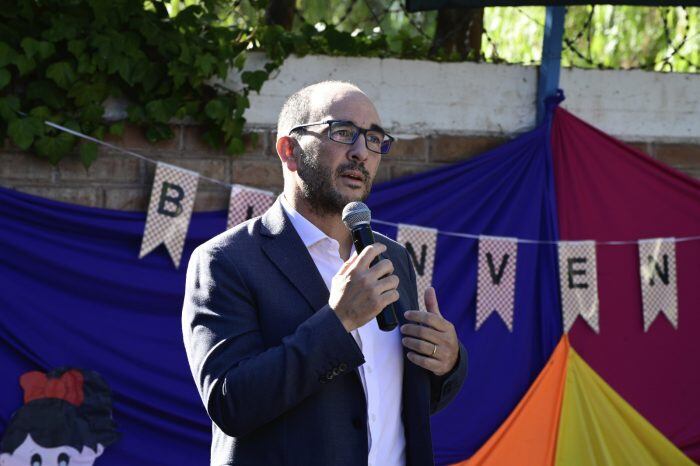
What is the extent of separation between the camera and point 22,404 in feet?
13.2

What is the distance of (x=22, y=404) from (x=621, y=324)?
2.81 meters

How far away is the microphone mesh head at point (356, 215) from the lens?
2.36 m

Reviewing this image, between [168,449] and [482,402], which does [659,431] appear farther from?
[168,449]

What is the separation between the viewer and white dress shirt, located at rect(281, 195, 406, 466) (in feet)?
7.75

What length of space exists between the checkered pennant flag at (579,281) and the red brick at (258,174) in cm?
142

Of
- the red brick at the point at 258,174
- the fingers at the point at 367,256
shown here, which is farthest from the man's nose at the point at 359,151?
the red brick at the point at 258,174

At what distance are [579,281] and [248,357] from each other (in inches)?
115

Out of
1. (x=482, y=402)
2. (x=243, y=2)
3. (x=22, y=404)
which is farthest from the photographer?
(x=243, y=2)

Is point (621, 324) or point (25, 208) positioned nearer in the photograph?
point (25, 208)

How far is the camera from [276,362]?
214 cm

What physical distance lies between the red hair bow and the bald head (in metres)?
1.88

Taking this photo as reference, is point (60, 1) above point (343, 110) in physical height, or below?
above

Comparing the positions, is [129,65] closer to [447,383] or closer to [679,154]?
[447,383]

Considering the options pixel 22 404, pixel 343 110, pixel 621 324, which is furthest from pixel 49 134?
pixel 621 324
